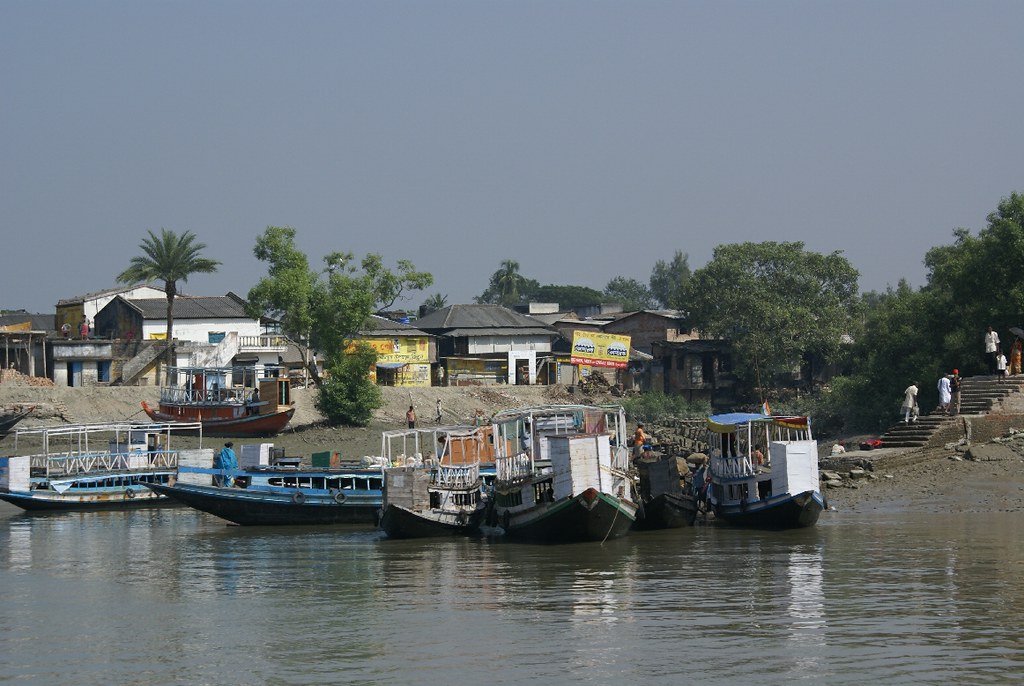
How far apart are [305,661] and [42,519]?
69.8ft

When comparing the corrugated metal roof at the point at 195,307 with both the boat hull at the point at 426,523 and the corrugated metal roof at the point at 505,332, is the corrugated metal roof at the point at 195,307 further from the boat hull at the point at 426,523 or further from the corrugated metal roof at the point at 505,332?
the boat hull at the point at 426,523

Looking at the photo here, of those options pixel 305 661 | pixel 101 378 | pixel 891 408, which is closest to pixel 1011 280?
pixel 891 408

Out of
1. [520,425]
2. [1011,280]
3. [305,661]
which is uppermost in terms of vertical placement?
[1011,280]

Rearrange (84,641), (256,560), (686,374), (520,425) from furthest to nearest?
(686,374) → (520,425) → (256,560) → (84,641)

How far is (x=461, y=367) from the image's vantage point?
75.2 meters

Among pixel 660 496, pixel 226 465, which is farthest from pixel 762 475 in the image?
pixel 226 465

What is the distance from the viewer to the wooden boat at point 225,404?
55.4m

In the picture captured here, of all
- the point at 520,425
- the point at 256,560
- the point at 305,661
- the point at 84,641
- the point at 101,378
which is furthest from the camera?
the point at 101,378

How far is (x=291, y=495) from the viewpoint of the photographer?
32.6m

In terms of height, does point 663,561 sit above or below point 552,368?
below

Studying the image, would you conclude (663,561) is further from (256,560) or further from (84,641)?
(84,641)

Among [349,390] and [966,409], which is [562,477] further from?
[349,390]

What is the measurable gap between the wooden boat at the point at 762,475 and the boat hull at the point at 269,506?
8645mm

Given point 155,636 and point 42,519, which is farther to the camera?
point 42,519
